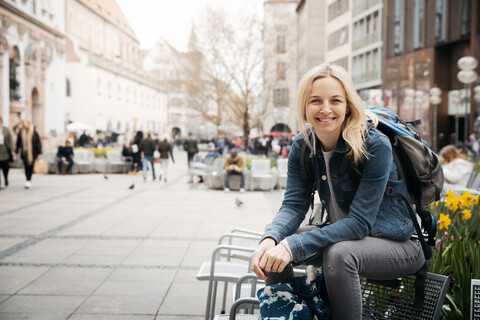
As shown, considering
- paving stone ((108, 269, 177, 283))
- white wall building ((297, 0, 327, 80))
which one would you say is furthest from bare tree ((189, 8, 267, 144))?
paving stone ((108, 269, 177, 283))

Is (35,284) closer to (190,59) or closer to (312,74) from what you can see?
(312,74)

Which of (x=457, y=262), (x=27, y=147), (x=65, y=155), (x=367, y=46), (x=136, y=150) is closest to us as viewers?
Answer: (x=457, y=262)

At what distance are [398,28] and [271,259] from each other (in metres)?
39.8

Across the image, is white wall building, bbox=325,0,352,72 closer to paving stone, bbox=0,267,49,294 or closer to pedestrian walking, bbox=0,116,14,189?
pedestrian walking, bbox=0,116,14,189

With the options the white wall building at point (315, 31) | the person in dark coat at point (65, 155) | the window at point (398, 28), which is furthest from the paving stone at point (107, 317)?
the white wall building at point (315, 31)

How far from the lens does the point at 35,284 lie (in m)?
5.61

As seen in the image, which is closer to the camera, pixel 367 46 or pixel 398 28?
pixel 398 28

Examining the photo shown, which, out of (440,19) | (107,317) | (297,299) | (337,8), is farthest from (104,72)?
(297,299)

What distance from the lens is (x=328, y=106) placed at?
8.25ft

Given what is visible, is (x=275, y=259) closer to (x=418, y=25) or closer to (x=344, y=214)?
(x=344, y=214)

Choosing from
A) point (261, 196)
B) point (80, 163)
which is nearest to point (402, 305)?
point (261, 196)

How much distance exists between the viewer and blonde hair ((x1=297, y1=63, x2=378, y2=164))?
8.00 ft

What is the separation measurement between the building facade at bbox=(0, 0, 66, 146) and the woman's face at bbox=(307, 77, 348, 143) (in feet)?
85.6

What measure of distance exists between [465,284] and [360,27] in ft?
160
